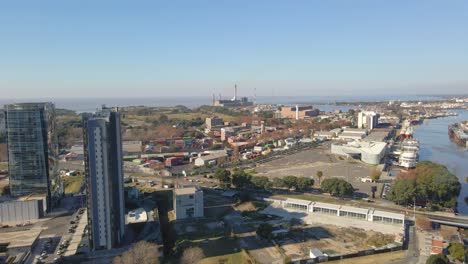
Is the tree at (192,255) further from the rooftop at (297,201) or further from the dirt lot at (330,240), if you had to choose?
A: the rooftop at (297,201)

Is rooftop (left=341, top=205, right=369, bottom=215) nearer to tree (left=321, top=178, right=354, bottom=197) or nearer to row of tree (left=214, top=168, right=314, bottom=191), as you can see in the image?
tree (left=321, top=178, right=354, bottom=197)

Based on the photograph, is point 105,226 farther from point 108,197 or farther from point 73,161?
point 73,161

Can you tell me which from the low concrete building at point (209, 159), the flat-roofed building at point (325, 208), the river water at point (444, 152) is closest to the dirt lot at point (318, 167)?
the low concrete building at point (209, 159)

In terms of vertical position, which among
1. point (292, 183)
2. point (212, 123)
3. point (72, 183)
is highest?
point (212, 123)

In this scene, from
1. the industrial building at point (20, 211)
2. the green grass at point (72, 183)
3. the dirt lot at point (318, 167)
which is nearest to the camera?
the industrial building at point (20, 211)

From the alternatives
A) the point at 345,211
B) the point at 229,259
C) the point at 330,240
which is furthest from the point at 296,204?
the point at 229,259

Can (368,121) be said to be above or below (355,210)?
above

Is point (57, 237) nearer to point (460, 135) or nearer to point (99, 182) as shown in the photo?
point (99, 182)
